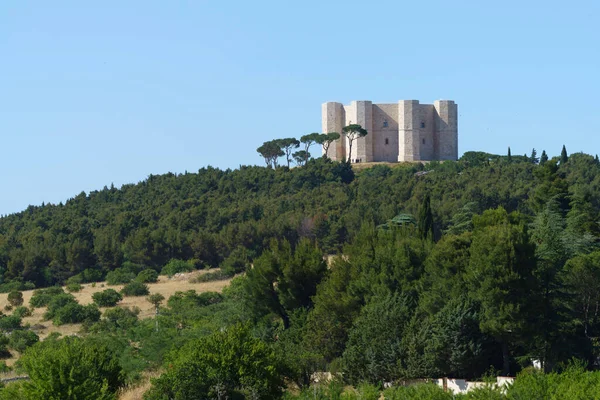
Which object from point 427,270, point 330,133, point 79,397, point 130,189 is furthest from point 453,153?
point 79,397

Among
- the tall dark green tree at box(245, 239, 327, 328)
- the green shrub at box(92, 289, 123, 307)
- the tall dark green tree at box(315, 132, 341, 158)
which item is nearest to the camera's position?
the tall dark green tree at box(245, 239, 327, 328)

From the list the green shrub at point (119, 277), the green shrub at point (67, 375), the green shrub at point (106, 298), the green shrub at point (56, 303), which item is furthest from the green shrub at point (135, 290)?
the green shrub at point (67, 375)

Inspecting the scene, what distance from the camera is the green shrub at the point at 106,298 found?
39.1 metres

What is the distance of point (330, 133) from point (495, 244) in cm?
4030

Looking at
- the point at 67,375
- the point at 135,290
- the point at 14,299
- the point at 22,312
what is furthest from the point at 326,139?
the point at 67,375

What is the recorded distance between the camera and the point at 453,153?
6294 cm

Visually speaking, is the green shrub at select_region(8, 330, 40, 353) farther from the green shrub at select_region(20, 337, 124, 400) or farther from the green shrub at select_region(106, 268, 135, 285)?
the green shrub at select_region(20, 337, 124, 400)

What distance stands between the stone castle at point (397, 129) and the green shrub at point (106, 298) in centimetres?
2568

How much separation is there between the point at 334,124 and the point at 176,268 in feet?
68.4

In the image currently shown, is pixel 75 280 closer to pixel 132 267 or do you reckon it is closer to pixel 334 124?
pixel 132 267

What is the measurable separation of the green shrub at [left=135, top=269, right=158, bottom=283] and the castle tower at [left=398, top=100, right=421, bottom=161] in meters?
22.1

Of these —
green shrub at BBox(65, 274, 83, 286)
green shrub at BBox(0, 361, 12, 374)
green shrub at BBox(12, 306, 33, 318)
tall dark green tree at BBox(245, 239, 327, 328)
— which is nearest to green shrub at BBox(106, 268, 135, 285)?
green shrub at BBox(65, 274, 83, 286)

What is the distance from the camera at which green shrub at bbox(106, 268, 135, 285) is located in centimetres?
4400

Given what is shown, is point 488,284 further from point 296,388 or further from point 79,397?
point 79,397
